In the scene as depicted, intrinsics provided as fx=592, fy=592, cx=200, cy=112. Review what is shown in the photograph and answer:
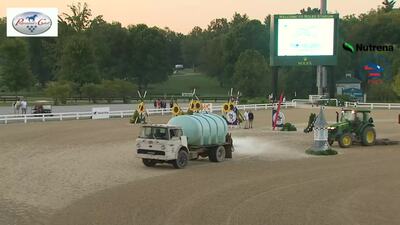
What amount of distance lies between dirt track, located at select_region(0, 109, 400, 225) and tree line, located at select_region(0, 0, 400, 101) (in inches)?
2264

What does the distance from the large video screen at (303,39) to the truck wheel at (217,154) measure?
53.1 metres

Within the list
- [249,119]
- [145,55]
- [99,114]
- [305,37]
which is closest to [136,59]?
[145,55]

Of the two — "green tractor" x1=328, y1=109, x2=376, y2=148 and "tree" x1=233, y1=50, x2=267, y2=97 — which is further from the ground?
"tree" x1=233, y1=50, x2=267, y2=97

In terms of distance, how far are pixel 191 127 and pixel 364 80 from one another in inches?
4324

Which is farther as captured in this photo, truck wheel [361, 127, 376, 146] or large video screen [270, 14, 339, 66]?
large video screen [270, 14, 339, 66]

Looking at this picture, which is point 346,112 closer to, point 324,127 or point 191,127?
point 324,127

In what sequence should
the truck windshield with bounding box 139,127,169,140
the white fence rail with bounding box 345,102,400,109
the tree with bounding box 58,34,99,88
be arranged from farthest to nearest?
the tree with bounding box 58,34,99,88
the white fence rail with bounding box 345,102,400,109
the truck windshield with bounding box 139,127,169,140

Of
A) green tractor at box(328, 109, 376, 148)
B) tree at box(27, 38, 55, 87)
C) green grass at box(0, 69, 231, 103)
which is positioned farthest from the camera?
green grass at box(0, 69, 231, 103)

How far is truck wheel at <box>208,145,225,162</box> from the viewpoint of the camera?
79.5 ft

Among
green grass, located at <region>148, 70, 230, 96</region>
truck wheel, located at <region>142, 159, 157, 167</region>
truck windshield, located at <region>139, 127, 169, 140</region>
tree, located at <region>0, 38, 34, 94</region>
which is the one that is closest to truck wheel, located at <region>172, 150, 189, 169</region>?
truck windshield, located at <region>139, 127, 169, 140</region>

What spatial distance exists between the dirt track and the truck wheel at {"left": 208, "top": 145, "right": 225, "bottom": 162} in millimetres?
370

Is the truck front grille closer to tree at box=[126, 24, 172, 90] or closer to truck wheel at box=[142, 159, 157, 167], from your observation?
truck wheel at box=[142, 159, 157, 167]

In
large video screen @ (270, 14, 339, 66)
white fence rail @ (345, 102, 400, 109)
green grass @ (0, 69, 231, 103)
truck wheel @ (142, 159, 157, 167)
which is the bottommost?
truck wheel @ (142, 159, 157, 167)

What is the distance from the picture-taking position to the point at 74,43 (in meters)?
99.4
